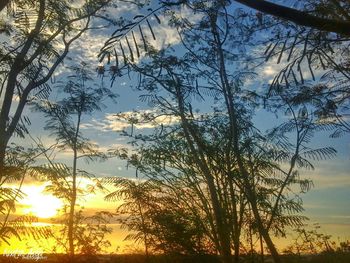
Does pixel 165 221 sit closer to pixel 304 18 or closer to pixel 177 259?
pixel 177 259

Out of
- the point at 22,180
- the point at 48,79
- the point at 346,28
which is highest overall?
the point at 48,79

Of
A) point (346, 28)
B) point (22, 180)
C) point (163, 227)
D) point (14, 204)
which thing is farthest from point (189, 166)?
point (346, 28)

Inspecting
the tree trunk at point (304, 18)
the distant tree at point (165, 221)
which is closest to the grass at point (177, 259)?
the distant tree at point (165, 221)

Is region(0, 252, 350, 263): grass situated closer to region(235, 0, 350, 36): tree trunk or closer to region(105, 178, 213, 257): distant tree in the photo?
region(105, 178, 213, 257): distant tree

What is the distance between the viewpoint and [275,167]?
8859mm

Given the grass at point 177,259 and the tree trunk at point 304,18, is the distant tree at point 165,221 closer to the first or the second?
the grass at point 177,259

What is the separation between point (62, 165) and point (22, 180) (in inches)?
107

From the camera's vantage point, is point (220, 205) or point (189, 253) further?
point (189, 253)

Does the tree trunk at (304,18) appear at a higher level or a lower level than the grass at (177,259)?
lower

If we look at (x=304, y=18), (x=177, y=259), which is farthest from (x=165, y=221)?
(x=304, y=18)

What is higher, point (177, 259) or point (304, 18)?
point (177, 259)

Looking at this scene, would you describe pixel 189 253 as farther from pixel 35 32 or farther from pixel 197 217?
pixel 35 32

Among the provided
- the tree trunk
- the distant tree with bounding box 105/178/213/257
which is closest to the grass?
the distant tree with bounding box 105/178/213/257

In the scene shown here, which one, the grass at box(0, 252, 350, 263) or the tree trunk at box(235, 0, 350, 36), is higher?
the grass at box(0, 252, 350, 263)
